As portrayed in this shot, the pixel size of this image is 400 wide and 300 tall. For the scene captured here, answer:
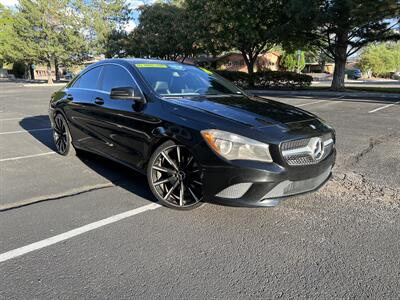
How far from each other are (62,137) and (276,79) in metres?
23.7

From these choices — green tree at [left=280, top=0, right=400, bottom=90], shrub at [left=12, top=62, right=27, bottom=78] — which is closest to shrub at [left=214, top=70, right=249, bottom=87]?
green tree at [left=280, top=0, right=400, bottom=90]

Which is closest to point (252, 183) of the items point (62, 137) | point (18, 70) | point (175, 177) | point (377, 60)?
point (175, 177)

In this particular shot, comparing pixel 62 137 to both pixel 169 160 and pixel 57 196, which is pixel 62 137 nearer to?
pixel 57 196

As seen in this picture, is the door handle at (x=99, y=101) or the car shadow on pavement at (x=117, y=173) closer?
the car shadow on pavement at (x=117, y=173)

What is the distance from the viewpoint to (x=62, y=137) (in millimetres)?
6035

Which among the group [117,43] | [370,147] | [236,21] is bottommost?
[370,147]

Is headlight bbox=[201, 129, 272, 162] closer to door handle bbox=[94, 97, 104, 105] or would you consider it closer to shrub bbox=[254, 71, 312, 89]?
door handle bbox=[94, 97, 104, 105]

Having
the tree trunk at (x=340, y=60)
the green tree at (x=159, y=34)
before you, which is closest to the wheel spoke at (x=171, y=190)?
the tree trunk at (x=340, y=60)

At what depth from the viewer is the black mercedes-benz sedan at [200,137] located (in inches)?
123

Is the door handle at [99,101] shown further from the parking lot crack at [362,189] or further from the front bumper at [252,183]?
the parking lot crack at [362,189]

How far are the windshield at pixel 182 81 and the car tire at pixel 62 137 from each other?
6.83 ft

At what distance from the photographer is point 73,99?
5.45 meters

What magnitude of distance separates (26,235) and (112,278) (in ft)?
3.78

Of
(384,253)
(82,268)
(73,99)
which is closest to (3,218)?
(82,268)
